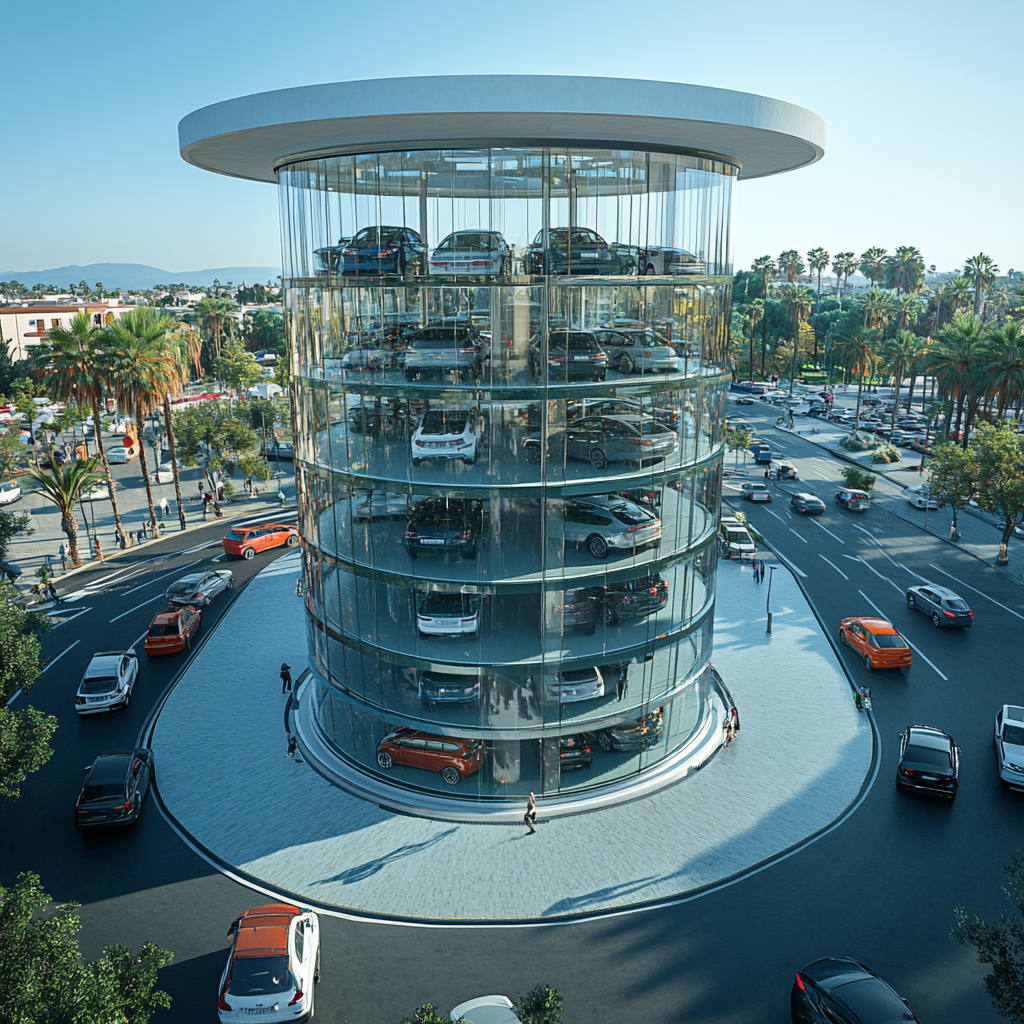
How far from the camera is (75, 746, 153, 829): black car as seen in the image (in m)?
22.3

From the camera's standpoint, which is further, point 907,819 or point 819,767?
point 819,767

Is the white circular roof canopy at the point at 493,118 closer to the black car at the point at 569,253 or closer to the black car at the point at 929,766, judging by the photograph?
the black car at the point at 569,253

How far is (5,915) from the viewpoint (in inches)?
494

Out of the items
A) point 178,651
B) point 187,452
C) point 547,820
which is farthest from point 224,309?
point 547,820

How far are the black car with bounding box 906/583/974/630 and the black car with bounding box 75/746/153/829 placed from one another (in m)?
32.0

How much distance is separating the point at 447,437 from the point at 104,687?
55.0 ft

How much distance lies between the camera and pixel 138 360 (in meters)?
45.5

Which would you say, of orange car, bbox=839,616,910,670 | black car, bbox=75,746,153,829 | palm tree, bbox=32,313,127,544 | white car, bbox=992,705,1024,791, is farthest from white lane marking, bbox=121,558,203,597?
white car, bbox=992,705,1024,791

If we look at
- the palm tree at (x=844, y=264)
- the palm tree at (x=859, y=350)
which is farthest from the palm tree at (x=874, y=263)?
the palm tree at (x=859, y=350)

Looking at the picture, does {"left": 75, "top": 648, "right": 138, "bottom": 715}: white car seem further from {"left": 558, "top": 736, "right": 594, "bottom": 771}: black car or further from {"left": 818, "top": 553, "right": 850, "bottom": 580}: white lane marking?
{"left": 818, "top": 553, "right": 850, "bottom": 580}: white lane marking

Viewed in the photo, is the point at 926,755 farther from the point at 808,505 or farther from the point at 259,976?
the point at 808,505

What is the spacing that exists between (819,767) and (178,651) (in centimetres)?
2509

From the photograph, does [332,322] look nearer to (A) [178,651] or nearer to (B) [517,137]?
(B) [517,137]

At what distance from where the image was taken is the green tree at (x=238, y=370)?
84.2 metres
